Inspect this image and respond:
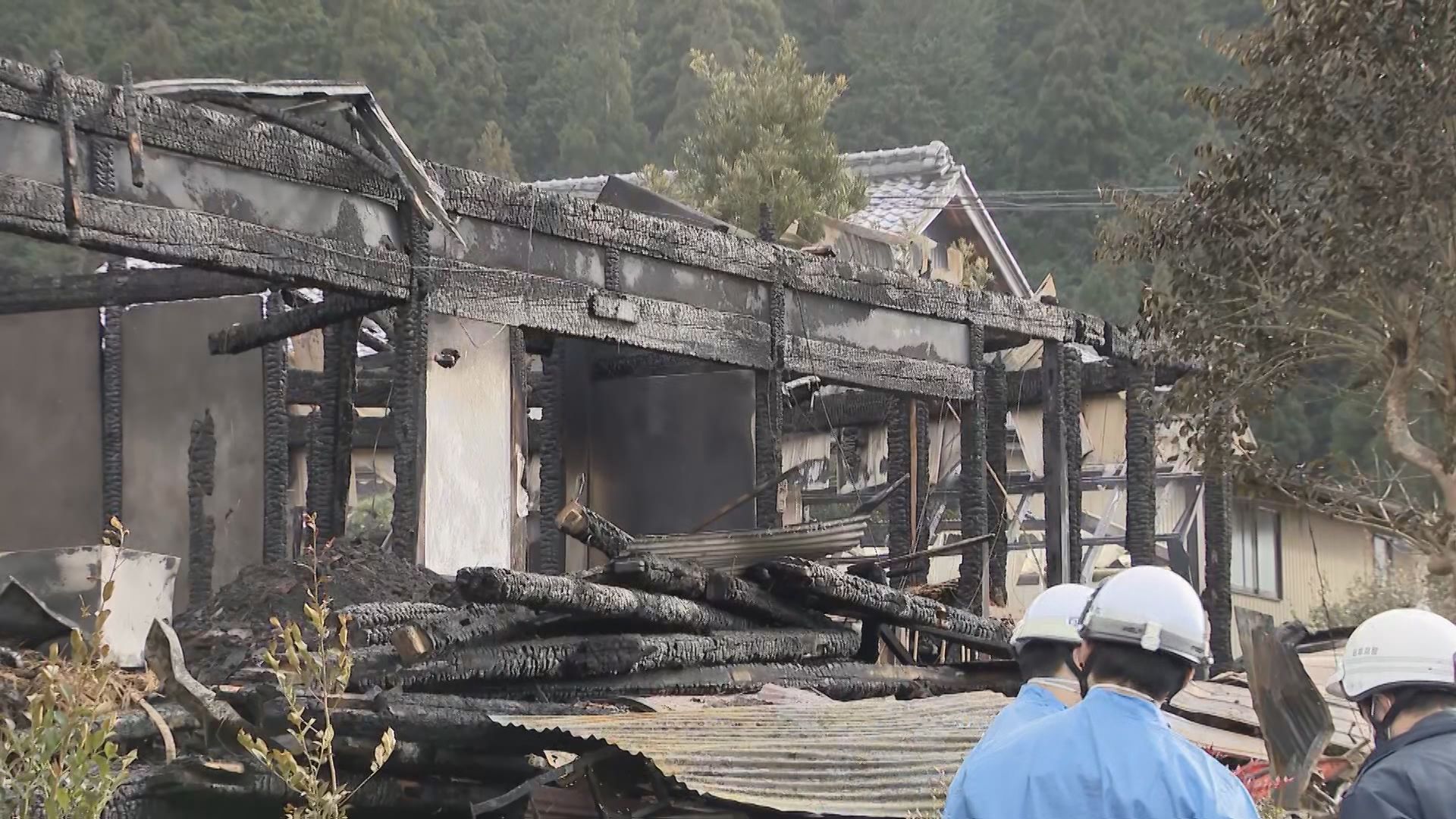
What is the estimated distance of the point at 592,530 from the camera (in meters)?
9.38

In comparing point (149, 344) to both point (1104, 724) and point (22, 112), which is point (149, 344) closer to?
point (22, 112)

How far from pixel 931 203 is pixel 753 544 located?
65.7ft

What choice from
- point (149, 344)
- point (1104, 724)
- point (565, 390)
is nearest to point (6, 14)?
point (149, 344)

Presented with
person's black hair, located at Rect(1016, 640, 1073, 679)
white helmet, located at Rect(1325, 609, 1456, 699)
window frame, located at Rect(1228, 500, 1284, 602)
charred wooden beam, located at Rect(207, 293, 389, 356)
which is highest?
charred wooden beam, located at Rect(207, 293, 389, 356)

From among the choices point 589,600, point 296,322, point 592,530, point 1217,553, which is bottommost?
point 1217,553

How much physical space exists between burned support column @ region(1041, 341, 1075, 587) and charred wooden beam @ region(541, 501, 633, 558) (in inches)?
319

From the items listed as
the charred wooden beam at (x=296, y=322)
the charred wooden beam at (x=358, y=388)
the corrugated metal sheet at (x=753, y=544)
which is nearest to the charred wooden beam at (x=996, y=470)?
the corrugated metal sheet at (x=753, y=544)

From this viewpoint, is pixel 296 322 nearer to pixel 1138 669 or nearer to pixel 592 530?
pixel 592 530

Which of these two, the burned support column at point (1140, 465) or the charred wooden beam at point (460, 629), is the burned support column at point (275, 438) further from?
the burned support column at point (1140, 465)

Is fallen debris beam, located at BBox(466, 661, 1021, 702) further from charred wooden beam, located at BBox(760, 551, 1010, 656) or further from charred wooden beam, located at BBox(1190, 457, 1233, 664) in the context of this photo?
charred wooden beam, located at BBox(1190, 457, 1233, 664)

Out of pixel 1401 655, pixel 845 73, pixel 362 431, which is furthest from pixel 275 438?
pixel 845 73

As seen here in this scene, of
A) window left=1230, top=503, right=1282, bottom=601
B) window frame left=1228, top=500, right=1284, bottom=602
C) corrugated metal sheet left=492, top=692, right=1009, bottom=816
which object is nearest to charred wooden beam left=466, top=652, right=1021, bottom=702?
corrugated metal sheet left=492, top=692, right=1009, bottom=816

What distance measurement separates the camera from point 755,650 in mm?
10133

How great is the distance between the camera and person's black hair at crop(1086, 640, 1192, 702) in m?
4.08
